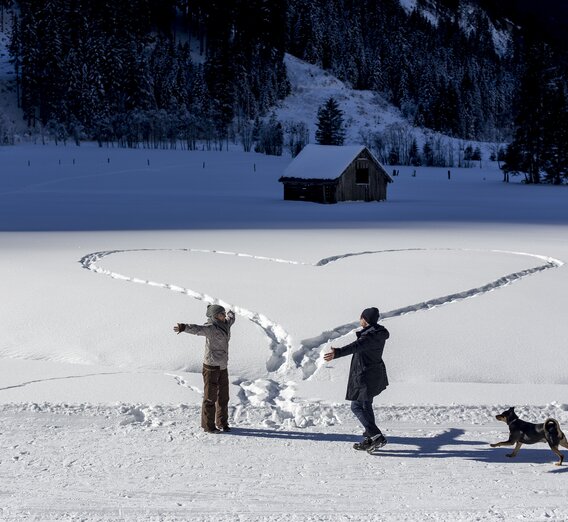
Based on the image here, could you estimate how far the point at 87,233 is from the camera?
24.6 m

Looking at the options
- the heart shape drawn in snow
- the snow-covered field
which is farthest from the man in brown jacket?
the heart shape drawn in snow

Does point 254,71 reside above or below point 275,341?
above

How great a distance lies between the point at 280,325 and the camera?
11453 mm

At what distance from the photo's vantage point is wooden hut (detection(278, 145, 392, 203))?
1624 inches

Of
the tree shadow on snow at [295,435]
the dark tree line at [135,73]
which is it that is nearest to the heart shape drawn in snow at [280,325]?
the tree shadow on snow at [295,435]

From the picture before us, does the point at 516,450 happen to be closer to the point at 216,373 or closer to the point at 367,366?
the point at 367,366

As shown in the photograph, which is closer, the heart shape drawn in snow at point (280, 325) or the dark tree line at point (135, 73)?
the heart shape drawn in snow at point (280, 325)

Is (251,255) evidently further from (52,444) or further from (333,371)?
(52,444)

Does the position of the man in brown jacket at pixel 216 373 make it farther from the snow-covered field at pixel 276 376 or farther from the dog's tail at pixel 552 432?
the dog's tail at pixel 552 432

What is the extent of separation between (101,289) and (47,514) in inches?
338

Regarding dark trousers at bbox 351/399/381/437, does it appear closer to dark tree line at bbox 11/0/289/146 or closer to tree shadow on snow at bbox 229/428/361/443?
tree shadow on snow at bbox 229/428/361/443

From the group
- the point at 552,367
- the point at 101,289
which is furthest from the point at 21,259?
the point at 552,367

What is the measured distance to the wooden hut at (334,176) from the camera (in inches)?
1624

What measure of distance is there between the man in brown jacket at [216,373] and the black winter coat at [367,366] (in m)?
1.29
